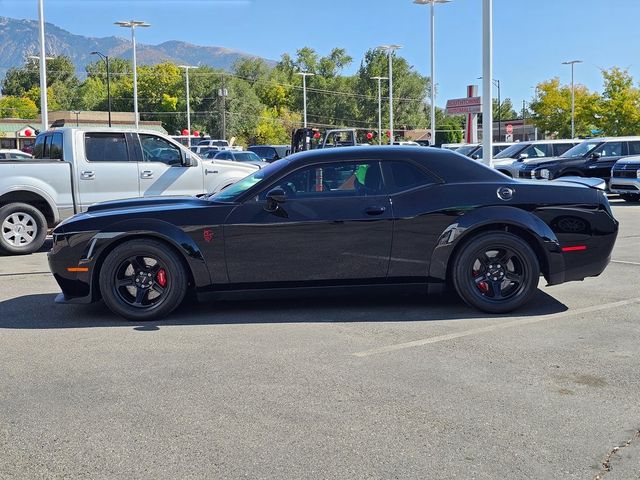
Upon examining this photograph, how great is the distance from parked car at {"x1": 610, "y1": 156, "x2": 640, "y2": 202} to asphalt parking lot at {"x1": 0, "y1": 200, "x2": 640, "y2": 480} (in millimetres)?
13253

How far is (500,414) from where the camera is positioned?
4398 millimetres

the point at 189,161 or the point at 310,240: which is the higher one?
the point at 189,161

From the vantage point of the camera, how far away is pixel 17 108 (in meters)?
110

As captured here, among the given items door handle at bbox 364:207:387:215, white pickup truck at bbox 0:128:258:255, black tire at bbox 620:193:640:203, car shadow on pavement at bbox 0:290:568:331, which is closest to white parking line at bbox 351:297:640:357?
car shadow on pavement at bbox 0:290:568:331

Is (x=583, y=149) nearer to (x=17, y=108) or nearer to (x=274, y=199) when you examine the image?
(x=274, y=199)

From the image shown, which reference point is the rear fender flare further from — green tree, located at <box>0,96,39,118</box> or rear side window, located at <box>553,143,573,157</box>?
green tree, located at <box>0,96,39,118</box>

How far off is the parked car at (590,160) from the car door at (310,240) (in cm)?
1553

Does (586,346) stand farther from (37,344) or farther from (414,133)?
(414,133)

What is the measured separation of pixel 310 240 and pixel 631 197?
55.3 ft

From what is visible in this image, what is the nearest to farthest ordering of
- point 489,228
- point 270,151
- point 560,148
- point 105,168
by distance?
1. point 489,228
2. point 105,168
3. point 560,148
4. point 270,151

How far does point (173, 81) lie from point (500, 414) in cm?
11128

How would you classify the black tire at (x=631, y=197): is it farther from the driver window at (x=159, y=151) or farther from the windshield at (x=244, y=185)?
the windshield at (x=244, y=185)

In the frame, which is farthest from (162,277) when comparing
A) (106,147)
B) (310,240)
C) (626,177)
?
(626,177)

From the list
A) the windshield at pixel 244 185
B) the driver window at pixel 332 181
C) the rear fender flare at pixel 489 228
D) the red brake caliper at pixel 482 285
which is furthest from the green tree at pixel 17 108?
the red brake caliper at pixel 482 285
